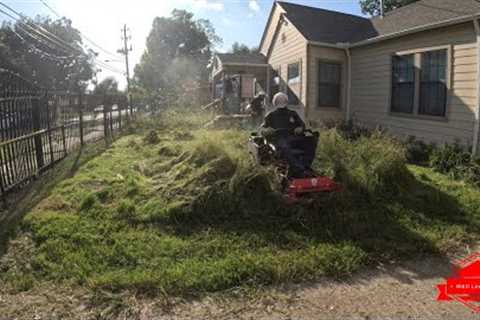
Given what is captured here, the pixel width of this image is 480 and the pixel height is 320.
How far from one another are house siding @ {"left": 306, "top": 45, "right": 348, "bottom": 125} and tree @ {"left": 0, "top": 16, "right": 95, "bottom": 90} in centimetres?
3529

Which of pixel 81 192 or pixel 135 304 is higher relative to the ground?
pixel 81 192

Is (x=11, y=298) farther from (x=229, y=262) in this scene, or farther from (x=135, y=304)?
(x=229, y=262)

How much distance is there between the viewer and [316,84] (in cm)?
1037

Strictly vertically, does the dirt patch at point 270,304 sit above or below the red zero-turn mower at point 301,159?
below

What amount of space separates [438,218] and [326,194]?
1.42 m

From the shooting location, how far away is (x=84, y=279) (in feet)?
9.40

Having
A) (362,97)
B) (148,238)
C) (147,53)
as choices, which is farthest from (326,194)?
(147,53)

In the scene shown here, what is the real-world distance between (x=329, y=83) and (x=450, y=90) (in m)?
4.01

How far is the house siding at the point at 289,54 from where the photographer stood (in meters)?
10.5

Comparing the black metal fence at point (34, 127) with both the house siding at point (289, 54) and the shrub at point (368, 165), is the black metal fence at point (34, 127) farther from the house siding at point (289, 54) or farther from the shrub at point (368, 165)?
the house siding at point (289, 54)

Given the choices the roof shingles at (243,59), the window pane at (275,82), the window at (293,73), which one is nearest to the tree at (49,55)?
the roof shingles at (243,59)

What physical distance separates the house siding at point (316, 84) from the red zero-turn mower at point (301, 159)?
5.21m

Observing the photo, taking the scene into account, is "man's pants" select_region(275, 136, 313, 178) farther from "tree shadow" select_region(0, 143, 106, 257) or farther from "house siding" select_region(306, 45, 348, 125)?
"house siding" select_region(306, 45, 348, 125)
